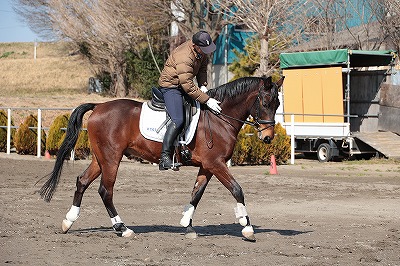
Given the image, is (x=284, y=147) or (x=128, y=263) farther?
(x=284, y=147)

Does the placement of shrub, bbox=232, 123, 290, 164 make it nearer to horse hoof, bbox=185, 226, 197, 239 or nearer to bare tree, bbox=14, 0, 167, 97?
horse hoof, bbox=185, 226, 197, 239

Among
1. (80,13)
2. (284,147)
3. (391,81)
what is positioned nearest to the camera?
(284,147)

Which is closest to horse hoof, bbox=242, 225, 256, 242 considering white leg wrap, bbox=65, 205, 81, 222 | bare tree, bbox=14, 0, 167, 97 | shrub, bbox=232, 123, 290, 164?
white leg wrap, bbox=65, 205, 81, 222

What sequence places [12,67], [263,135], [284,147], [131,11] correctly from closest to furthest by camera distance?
[263,135] < [284,147] < [131,11] < [12,67]

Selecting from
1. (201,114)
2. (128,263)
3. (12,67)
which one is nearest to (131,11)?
(12,67)

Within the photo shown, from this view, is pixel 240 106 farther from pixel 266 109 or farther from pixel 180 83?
pixel 180 83

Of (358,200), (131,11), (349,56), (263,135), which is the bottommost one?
(358,200)

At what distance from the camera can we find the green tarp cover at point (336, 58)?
24203 millimetres

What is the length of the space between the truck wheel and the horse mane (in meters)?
14.3

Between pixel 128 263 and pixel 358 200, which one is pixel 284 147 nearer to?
pixel 358 200

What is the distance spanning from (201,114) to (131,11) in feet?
99.6

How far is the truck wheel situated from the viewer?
24.5m

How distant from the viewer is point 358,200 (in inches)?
587

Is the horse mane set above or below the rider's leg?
above
